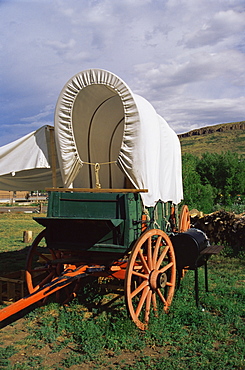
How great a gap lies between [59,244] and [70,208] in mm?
483

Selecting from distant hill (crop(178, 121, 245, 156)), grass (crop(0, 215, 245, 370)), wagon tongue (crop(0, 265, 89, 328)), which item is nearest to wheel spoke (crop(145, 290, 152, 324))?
grass (crop(0, 215, 245, 370))

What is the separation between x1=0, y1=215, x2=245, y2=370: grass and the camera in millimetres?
3412

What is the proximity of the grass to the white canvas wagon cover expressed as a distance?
5.15 feet

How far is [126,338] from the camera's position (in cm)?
386

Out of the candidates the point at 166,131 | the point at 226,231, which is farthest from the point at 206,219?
the point at 166,131

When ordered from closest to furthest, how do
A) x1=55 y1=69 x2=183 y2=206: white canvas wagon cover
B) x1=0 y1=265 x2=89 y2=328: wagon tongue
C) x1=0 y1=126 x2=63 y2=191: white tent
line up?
x1=0 y1=265 x2=89 y2=328: wagon tongue < x1=55 y1=69 x2=183 y2=206: white canvas wagon cover < x1=0 y1=126 x2=63 y2=191: white tent

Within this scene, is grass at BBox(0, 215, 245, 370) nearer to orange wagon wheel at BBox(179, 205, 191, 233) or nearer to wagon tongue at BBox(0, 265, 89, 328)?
wagon tongue at BBox(0, 265, 89, 328)

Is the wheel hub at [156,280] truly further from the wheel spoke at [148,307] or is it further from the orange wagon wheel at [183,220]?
the orange wagon wheel at [183,220]

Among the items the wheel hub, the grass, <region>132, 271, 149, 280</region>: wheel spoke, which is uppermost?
<region>132, 271, 149, 280</region>: wheel spoke

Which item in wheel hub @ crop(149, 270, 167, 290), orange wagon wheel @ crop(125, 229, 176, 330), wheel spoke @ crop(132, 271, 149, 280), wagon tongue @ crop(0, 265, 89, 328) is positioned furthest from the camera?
wheel hub @ crop(149, 270, 167, 290)

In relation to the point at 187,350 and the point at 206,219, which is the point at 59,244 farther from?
the point at 206,219

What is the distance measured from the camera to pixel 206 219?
10.0 meters

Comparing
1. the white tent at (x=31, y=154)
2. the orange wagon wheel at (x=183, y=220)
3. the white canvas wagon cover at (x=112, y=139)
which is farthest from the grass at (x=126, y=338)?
the white tent at (x=31, y=154)

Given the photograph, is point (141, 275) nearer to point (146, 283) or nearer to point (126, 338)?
point (146, 283)
